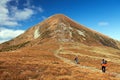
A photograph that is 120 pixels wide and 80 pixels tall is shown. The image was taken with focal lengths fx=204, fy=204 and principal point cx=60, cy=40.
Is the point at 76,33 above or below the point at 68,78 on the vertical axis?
above

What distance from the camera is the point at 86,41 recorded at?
552 ft

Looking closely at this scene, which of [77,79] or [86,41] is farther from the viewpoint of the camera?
[86,41]

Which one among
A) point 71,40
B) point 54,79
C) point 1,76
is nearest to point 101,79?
point 54,79

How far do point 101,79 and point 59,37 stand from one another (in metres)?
127

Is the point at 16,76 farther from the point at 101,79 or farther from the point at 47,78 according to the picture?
the point at 101,79

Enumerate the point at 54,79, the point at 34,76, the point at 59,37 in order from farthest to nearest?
the point at 59,37
the point at 34,76
the point at 54,79

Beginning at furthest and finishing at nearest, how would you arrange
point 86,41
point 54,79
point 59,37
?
point 86,41, point 59,37, point 54,79

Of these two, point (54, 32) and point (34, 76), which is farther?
point (54, 32)

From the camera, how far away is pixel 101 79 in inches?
1038

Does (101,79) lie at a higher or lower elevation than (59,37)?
lower

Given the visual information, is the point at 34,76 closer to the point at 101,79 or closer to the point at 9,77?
the point at 9,77

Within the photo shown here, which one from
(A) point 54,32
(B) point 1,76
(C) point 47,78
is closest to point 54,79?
(C) point 47,78

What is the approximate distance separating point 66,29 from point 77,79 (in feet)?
494

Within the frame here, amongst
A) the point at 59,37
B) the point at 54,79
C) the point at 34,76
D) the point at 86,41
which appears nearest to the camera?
the point at 54,79
